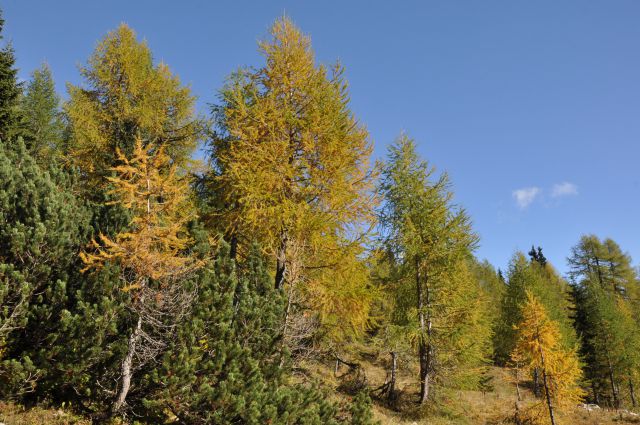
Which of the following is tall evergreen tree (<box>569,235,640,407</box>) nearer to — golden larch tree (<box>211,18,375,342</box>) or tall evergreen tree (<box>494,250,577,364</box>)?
tall evergreen tree (<box>494,250,577,364</box>)

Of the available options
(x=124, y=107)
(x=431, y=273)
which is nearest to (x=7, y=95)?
(x=124, y=107)

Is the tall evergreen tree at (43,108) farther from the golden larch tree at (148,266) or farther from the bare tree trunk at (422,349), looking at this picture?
the bare tree trunk at (422,349)

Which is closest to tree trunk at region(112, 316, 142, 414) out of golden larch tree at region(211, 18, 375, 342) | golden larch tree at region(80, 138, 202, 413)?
golden larch tree at region(80, 138, 202, 413)

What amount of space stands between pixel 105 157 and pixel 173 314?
1060 centimetres

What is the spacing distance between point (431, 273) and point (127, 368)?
12295 millimetres

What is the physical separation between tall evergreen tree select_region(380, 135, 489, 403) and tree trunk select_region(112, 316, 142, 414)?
10.2 meters

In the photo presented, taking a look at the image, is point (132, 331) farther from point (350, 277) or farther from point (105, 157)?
point (105, 157)

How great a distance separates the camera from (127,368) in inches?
274

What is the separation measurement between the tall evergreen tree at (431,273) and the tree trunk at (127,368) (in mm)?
10215

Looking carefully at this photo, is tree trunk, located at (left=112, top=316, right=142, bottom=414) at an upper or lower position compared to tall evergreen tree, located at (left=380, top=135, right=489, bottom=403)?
lower

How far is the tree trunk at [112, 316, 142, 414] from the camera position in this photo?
6902 mm

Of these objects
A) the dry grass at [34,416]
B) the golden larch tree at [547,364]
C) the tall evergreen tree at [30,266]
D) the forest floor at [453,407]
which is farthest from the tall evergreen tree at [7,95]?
the golden larch tree at [547,364]

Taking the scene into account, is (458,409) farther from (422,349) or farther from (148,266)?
(148,266)

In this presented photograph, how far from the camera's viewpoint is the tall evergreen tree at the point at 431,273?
14867 mm
